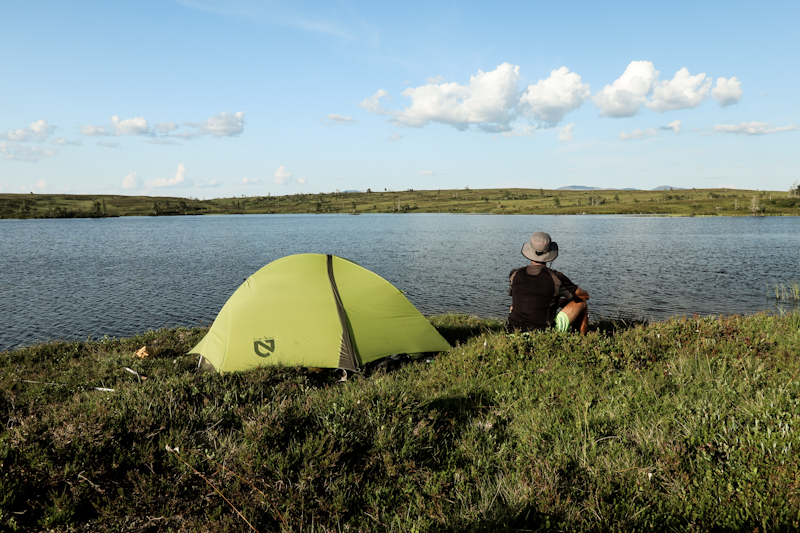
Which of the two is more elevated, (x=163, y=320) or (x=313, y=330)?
(x=313, y=330)

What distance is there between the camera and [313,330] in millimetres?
9117

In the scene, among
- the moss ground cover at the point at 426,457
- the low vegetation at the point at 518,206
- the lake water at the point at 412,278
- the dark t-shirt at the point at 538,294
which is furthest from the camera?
the low vegetation at the point at 518,206

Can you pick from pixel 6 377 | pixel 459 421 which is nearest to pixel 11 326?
pixel 6 377

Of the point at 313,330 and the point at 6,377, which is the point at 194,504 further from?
the point at 6,377

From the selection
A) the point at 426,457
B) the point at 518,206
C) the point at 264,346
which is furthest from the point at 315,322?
the point at 518,206

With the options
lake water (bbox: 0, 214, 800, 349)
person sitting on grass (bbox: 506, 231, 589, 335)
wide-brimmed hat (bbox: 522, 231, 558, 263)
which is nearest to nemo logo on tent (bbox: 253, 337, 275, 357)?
person sitting on grass (bbox: 506, 231, 589, 335)

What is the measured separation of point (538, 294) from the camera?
8.66 m

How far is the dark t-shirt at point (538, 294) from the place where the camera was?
8.46 meters

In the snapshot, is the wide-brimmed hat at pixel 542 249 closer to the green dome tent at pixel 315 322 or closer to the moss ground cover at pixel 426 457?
the moss ground cover at pixel 426 457

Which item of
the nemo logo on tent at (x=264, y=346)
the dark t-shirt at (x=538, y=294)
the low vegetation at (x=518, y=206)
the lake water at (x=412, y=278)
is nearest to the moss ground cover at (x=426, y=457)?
the dark t-shirt at (x=538, y=294)

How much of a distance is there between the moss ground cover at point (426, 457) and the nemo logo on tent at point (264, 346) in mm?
2383

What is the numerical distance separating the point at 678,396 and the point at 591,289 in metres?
21.4

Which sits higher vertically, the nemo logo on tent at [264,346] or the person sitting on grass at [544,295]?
the person sitting on grass at [544,295]

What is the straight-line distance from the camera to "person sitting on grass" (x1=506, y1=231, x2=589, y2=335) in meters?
8.49
